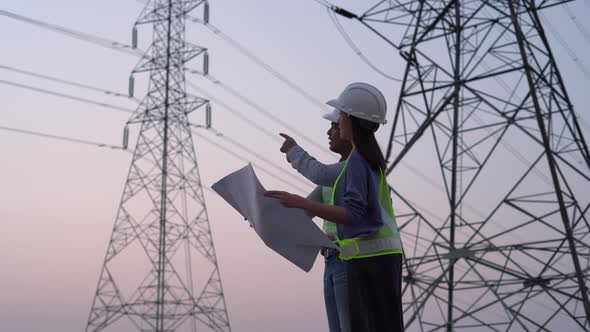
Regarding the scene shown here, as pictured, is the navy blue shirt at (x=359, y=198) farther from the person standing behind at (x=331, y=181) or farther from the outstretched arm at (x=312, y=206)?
the person standing behind at (x=331, y=181)

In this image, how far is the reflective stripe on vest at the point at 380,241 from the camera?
10.0ft

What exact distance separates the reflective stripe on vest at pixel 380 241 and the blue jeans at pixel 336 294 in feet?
0.30

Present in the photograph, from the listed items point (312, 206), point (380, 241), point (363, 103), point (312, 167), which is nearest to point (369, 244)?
point (380, 241)

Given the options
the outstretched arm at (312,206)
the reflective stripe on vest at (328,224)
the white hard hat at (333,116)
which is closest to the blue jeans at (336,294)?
the reflective stripe on vest at (328,224)

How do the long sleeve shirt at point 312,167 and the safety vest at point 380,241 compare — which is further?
the long sleeve shirt at point 312,167

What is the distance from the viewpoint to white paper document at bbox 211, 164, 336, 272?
302 cm

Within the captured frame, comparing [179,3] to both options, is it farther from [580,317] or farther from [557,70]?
[580,317]

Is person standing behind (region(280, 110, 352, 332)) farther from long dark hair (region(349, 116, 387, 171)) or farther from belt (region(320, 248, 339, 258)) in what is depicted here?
long dark hair (region(349, 116, 387, 171))

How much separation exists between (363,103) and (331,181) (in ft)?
1.25

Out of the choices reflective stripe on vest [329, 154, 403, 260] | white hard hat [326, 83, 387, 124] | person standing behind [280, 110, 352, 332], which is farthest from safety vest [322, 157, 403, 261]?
white hard hat [326, 83, 387, 124]

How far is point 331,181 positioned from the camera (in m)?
3.35

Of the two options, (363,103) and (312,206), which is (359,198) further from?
(363,103)

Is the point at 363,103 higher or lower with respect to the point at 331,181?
higher

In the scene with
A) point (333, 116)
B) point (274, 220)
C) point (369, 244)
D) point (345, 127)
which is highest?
point (333, 116)
